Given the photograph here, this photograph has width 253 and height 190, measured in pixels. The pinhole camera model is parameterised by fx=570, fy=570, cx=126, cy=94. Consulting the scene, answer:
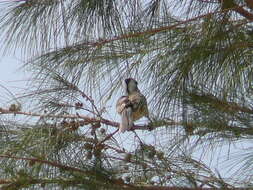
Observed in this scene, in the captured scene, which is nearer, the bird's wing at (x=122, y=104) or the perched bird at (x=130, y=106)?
the perched bird at (x=130, y=106)

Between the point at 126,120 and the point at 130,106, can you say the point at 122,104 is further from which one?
the point at 126,120

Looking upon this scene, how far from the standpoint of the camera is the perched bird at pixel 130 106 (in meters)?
2.29

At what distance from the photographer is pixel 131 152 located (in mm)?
2125

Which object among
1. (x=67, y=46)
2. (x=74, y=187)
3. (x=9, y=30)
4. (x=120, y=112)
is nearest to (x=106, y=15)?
(x=67, y=46)

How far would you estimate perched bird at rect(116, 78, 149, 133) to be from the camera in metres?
2.29

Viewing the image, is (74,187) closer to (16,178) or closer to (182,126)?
(16,178)

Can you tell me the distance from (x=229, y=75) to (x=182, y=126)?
271 mm

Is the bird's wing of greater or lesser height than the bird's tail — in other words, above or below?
above

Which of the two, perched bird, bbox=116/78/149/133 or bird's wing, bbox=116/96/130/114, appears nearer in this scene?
perched bird, bbox=116/78/149/133

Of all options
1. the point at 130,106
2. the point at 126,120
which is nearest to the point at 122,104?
the point at 130,106

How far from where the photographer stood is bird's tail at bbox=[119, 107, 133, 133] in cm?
224

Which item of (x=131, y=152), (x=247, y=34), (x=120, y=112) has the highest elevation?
(x=247, y=34)

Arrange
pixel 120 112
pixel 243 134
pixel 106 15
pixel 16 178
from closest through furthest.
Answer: pixel 106 15 < pixel 16 178 < pixel 243 134 < pixel 120 112

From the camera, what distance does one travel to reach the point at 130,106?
266 centimetres
